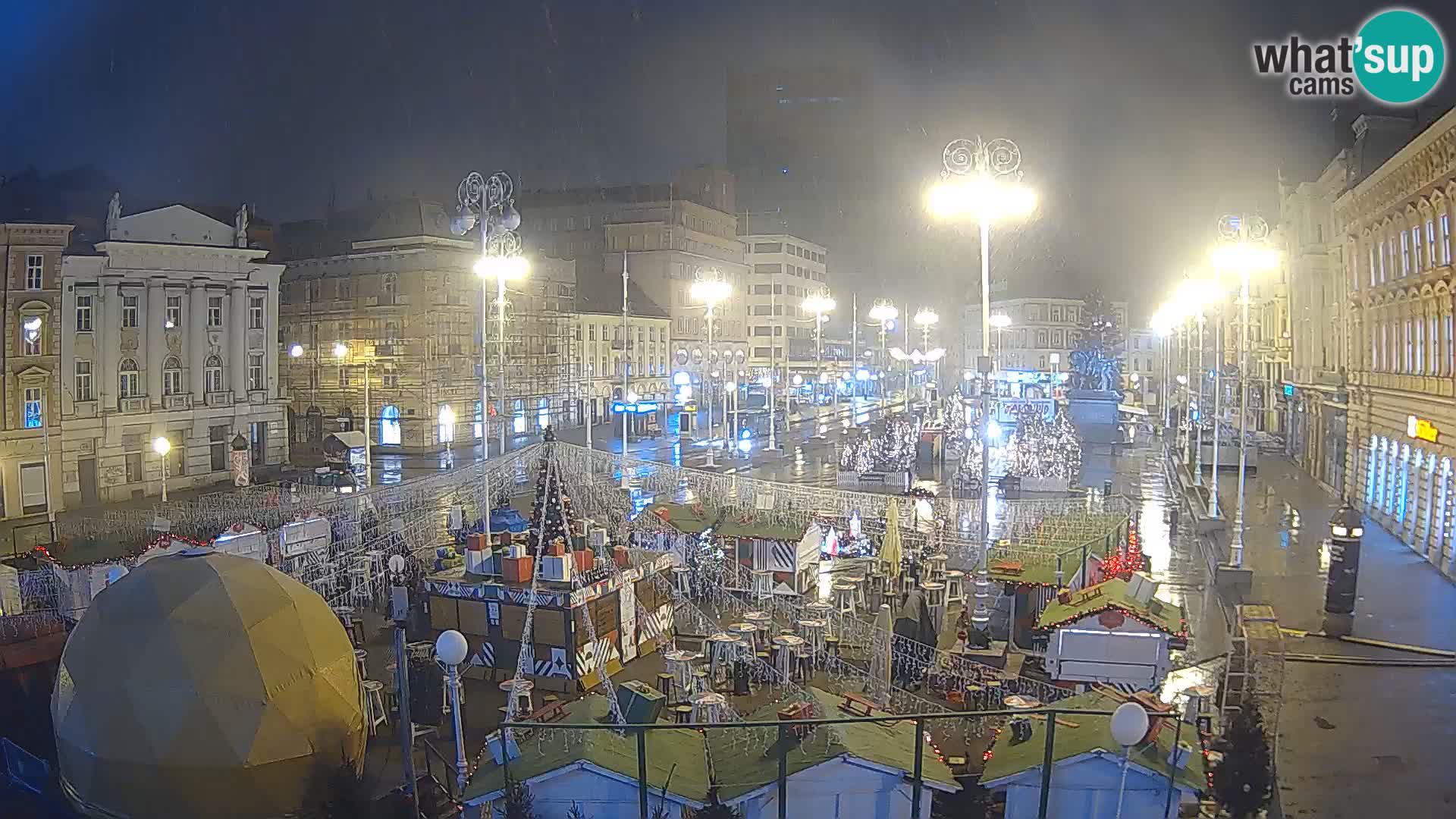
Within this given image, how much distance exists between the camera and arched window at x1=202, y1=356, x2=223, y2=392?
3862cm

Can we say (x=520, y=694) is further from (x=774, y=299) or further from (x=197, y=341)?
(x=774, y=299)

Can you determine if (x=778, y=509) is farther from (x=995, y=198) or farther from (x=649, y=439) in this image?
(x=649, y=439)

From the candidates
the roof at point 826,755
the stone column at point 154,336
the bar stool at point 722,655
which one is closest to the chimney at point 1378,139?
the bar stool at point 722,655

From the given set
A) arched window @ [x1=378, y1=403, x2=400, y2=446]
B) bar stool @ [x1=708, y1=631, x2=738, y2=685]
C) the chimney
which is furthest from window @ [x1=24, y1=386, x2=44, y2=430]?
the chimney

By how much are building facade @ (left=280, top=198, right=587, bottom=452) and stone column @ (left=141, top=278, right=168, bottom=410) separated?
33.3 feet

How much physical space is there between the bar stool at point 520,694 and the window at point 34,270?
2495cm

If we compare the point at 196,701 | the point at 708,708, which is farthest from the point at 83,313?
the point at 708,708

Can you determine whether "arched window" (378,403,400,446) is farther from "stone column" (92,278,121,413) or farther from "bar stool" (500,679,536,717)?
"bar stool" (500,679,536,717)

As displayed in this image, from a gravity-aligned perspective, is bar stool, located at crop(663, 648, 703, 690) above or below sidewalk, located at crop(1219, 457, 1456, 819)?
above

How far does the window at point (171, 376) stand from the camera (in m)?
36.8

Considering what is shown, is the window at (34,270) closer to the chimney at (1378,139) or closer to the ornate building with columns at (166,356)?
the ornate building with columns at (166,356)

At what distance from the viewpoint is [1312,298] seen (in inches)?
1654

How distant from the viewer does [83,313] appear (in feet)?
112

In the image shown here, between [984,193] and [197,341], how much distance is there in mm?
31306
